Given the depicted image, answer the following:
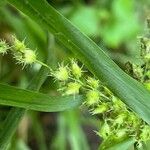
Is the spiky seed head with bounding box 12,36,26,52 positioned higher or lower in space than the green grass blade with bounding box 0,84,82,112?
higher

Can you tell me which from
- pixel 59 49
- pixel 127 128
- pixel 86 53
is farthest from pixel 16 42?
pixel 59 49

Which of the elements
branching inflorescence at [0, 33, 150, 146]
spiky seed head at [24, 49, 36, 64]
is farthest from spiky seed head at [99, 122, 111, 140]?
spiky seed head at [24, 49, 36, 64]

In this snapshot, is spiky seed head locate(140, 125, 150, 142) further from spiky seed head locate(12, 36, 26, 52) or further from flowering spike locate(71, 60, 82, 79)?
spiky seed head locate(12, 36, 26, 52)

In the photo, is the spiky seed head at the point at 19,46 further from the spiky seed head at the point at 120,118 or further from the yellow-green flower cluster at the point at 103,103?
the spiky seed head at the point at 120,118

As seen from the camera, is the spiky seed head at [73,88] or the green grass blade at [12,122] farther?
the green grass blade at [12,122]

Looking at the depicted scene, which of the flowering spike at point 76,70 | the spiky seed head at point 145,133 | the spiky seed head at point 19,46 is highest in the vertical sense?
the spiky seed head at point 19,46

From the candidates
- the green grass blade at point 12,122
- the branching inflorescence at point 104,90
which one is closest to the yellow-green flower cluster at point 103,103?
the branching inflorescence at point 104,90

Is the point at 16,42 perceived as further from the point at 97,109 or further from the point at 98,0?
the point at 98,0
